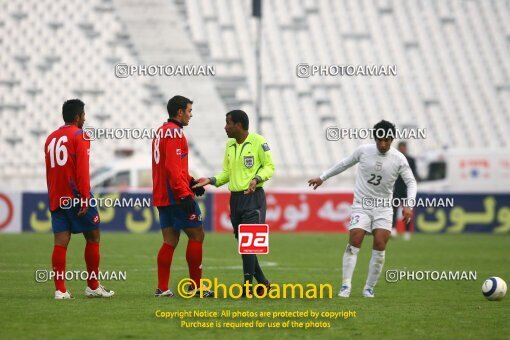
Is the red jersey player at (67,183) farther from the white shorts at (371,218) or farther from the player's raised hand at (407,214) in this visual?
the player's raised hand at (407,214)

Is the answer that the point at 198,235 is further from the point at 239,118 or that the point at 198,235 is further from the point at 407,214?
the point at 407,214

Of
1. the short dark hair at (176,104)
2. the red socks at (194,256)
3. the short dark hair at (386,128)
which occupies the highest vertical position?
the short dark hair at (176,104)

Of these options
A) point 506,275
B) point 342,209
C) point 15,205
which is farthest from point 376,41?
point 506,275

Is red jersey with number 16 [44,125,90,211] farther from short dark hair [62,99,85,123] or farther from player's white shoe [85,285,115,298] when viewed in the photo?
player's white shoe [85,285,115,298]

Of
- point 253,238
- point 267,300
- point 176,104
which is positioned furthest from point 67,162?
point 267,300

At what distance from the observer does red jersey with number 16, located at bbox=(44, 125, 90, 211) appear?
10.9 meters

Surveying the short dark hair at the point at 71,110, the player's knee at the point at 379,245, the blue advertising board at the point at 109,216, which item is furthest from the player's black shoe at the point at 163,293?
the blue advertising board at the point at 109,216

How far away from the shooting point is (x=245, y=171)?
37.3 feet

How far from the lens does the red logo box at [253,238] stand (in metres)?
11.2

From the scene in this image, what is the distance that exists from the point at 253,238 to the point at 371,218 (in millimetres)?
1393

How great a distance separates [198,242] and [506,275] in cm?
567

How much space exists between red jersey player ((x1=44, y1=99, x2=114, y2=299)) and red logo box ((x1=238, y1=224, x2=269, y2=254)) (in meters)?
1.52

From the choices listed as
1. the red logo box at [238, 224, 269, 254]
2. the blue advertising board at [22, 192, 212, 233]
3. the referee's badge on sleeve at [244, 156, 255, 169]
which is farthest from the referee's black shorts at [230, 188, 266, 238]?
the blue advertising board at [22, 192, 212, 233]

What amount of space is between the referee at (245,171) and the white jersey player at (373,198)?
644 millimetres
